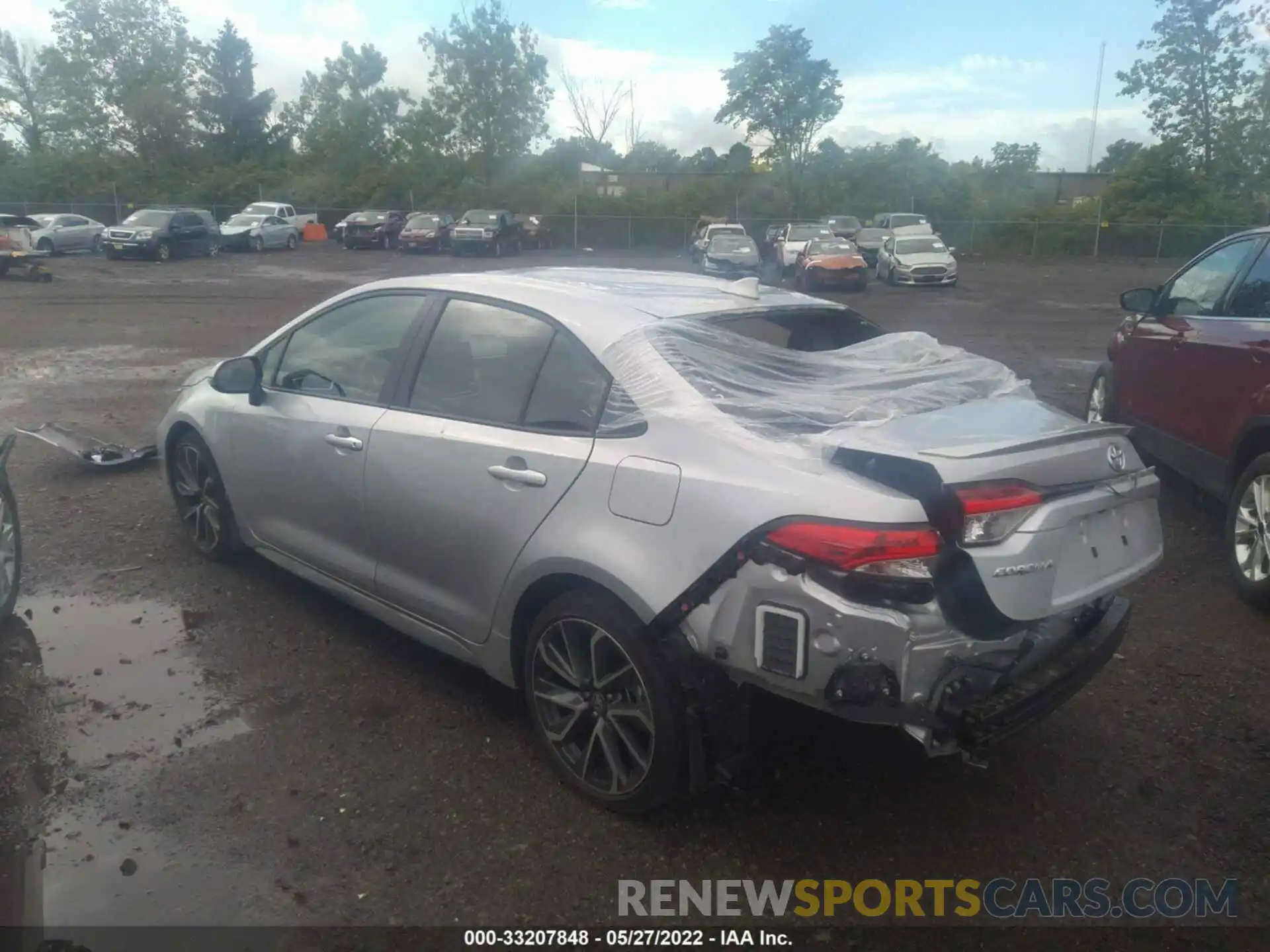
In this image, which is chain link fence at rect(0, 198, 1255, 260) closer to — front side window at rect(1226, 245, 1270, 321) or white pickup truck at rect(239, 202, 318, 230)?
white pickup truck at rect(239, 202, 318, 230)

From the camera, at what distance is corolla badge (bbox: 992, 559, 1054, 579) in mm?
2797

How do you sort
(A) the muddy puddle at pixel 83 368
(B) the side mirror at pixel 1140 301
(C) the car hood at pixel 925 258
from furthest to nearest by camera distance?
(C) the car hood at pixel 925 258, (A) the muddy puddle at pixel 83 368, (B) the side mirror at pixel 1140 301

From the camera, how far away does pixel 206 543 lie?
17.5ft

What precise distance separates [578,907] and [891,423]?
167 cm

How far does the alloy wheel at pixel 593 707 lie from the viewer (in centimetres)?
316

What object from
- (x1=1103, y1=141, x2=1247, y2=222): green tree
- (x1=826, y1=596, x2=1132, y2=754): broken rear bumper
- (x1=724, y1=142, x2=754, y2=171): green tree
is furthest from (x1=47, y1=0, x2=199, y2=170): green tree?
(x1=826, y1=596, x2=1132, y2=754): broken rear bumper

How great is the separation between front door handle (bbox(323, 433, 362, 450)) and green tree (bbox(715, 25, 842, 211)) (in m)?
55.4

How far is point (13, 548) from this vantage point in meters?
4.64

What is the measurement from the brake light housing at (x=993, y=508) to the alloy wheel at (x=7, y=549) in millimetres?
4009

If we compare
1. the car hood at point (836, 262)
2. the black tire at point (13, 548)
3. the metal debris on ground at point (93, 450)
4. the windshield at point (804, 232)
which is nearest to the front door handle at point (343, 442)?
the black tire at point (13, 548)

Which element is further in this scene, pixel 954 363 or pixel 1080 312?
pixel 1080 312

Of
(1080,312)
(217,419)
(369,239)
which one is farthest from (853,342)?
(369,239)

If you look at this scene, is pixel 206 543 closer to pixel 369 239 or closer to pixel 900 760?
pixel 900 760

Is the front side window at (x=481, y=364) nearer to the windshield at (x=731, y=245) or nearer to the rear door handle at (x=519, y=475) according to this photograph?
the rear door handle at (x=519, y=475)
